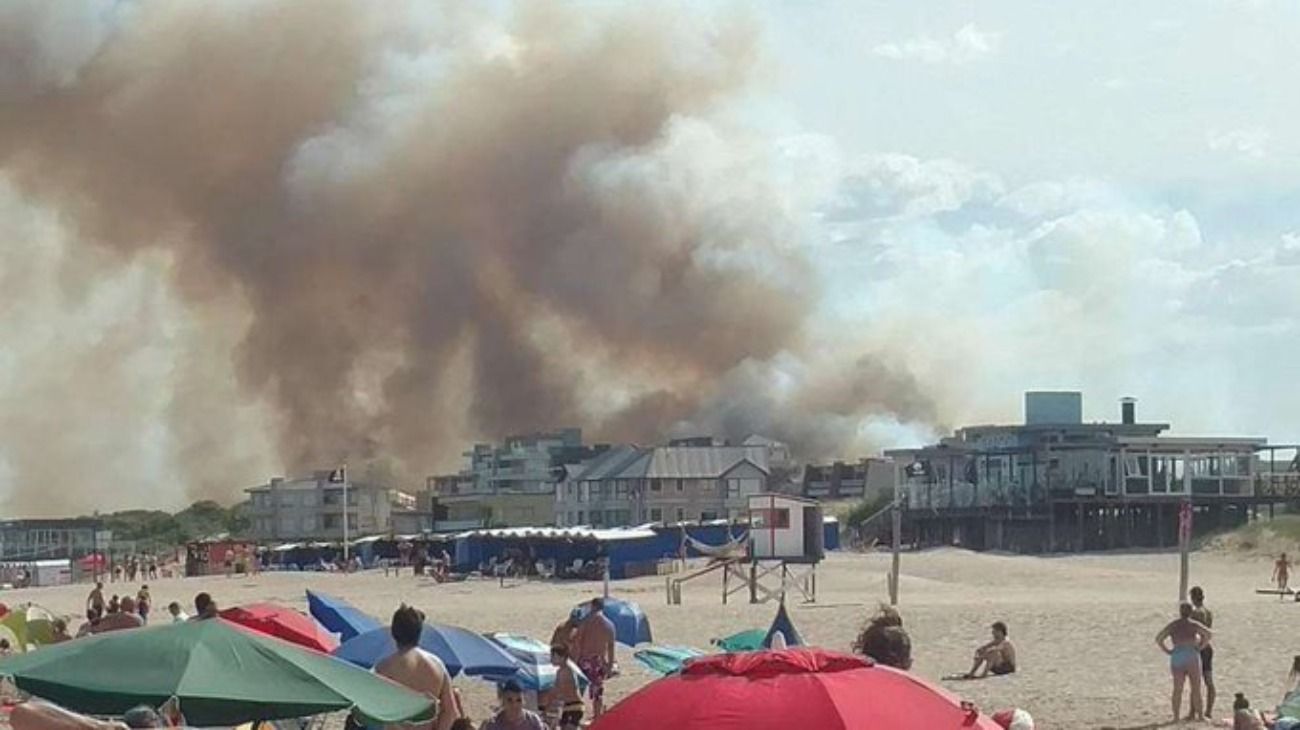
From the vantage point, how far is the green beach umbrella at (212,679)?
23.6 ft

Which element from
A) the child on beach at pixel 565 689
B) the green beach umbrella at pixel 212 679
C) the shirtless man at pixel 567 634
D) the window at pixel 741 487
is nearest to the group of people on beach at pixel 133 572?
the window at pixel 741 487

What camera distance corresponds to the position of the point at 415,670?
822 cm

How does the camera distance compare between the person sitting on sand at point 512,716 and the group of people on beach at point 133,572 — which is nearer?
the person sitting on sand at point 512,716

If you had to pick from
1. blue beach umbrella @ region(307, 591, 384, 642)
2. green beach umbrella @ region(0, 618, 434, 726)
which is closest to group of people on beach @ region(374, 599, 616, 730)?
green beach umbrella @ region(0, 618, 434, 726)

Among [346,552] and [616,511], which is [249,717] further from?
[616,511]

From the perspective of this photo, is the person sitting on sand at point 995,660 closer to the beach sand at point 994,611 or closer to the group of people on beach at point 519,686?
the beach sand at point 994,611

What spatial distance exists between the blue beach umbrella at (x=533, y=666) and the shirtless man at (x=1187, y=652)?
463cm

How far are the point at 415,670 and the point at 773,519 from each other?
28.8 meters

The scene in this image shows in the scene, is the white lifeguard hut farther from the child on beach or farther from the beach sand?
the child on beach

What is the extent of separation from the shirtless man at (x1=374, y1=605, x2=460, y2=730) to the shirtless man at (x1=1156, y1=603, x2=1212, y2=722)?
28.0 feet

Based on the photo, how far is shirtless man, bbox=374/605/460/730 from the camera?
8.19 m

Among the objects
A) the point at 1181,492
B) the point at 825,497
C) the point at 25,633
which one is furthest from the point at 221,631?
the point at 825,497

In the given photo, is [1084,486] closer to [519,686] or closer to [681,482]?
[681,482]

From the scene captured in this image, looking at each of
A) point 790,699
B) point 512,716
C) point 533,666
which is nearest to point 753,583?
point 533,666
